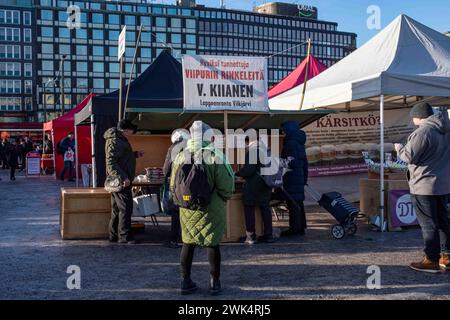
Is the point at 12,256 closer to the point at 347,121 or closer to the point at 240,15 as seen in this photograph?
the point at 347,121

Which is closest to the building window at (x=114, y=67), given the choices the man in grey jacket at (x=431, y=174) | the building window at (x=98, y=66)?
the building window at (x=98, y=66)

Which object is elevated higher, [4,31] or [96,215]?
[4,31]

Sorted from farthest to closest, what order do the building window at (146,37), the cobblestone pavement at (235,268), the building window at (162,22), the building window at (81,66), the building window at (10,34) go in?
the building window at (162,22), the building window at (146,37), the building window at (81,66), the building window at (10,34), the cobblestone pavement at (235,268)

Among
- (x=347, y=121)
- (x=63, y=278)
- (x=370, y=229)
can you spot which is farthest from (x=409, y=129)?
(x=63, y=278)

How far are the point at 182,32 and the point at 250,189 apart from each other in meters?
90.0

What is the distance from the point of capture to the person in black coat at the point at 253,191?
25.2ft

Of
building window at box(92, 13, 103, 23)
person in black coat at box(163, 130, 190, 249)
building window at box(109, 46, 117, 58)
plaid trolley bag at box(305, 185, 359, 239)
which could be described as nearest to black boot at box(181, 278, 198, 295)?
person in black coat at box(163, 130, 190, 249)

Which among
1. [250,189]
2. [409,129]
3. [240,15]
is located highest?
[240,15]

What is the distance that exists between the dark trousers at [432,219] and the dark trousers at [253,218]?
236 centimetres

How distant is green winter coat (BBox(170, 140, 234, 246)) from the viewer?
506 cm

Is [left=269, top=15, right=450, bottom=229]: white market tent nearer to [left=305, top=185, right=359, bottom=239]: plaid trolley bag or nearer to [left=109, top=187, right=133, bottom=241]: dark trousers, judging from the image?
[left=305, top=185, right=359, bottom=239]: plaid trolley bag

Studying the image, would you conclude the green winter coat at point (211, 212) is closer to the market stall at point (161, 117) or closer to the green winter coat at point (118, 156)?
the green winter coat at point (118, 156)

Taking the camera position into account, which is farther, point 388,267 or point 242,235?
point 242,235
